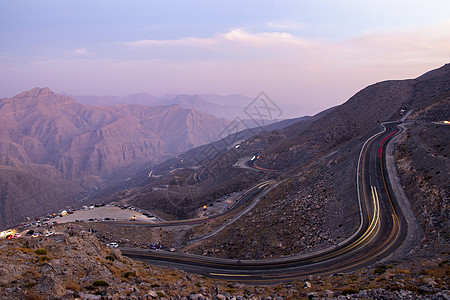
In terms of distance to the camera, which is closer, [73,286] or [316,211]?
[73,286]

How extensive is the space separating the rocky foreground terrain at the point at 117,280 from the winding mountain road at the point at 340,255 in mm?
7055

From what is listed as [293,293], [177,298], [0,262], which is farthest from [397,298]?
[0,262]

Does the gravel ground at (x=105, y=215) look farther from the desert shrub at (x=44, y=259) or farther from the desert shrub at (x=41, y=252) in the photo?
the desert shrub at (x=44, y=259)

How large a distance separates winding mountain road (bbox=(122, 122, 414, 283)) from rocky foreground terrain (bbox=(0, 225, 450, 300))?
7.05 metres

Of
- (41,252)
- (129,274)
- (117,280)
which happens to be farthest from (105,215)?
(117,280)

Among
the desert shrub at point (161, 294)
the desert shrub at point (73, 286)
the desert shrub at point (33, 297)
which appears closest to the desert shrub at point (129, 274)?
the desert shrub at point (161, 294)

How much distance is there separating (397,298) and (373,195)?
30.2 m

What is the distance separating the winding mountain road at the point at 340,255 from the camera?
1162 inches

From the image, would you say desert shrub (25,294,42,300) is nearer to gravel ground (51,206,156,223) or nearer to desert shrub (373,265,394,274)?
desert shrub (373,265,394,274)

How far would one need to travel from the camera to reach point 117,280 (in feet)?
60.7

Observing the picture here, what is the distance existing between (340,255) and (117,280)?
80.0 feet

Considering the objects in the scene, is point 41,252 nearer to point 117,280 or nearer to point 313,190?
point 117,280

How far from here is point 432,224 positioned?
3070cm

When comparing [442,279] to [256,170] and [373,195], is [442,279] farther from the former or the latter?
[256,170]
